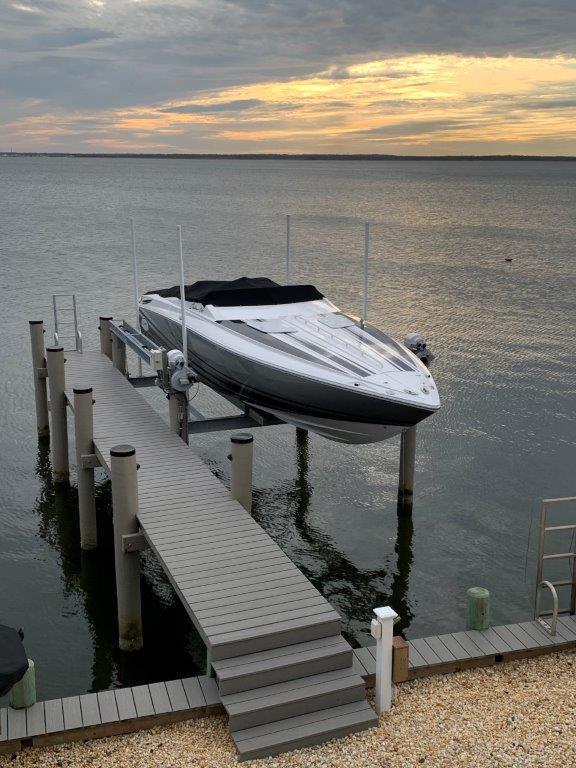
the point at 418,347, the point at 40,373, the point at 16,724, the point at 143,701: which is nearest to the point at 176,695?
the point at 143,701

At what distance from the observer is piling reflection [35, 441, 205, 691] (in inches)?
366

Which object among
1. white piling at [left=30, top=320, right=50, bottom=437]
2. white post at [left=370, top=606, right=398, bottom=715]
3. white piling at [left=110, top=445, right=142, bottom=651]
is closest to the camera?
white post at [left=370, top=606, right=398, bottom=715]

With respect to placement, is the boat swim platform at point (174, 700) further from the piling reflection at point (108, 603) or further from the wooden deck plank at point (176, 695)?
the piling reflection at point (108, 603)

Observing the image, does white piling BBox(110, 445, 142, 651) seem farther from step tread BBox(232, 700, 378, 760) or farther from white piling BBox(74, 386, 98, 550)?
step tread BBox(232, 700, 378, 760)

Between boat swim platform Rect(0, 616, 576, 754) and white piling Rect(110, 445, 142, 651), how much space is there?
218 cm

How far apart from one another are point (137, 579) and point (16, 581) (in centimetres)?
320

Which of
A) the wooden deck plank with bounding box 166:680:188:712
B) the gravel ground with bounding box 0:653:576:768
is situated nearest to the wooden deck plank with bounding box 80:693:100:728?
the gravel ground with bounding box 0:653:576:768

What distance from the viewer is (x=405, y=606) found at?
35.7ft

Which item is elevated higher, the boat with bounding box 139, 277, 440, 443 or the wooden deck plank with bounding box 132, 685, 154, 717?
the boat with bounding box 139, 277, 440, 443

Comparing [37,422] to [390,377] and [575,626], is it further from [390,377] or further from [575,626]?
[575,626]

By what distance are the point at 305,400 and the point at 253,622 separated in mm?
5151

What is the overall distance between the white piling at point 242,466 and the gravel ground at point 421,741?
3.09m

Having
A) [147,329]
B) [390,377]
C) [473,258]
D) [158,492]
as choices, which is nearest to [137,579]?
[158,492]

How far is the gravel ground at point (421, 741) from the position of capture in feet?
20.6
